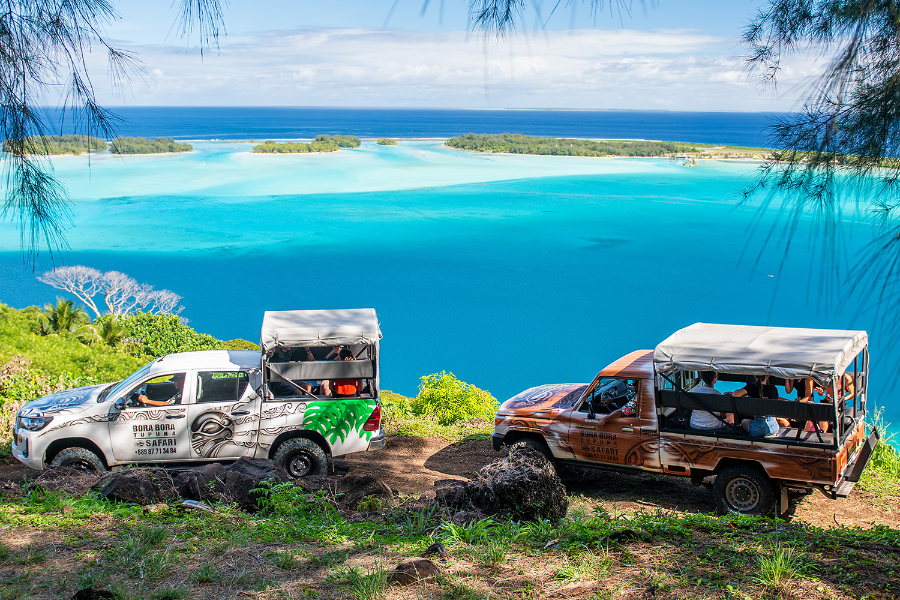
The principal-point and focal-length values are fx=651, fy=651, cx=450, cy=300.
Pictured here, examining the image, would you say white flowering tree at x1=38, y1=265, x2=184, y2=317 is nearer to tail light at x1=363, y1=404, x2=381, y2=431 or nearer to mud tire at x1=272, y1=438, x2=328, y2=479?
mud tire at x1=272, y1=438, x2=328, y2=479

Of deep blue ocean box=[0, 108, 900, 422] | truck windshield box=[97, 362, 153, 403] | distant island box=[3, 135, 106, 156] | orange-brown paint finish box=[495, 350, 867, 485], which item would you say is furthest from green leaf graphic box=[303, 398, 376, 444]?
deep blue ocean box=[0, 108, 900, 422]

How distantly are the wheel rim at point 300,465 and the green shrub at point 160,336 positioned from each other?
27684mm

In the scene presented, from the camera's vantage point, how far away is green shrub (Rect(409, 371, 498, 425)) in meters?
14.2

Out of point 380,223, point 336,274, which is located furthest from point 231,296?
point 380,223

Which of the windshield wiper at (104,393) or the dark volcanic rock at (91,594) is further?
the windshield wiper at (104,393)

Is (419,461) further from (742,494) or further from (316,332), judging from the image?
(742,494)

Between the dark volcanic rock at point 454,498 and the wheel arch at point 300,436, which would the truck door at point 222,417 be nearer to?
the wheel arch at point 300,436

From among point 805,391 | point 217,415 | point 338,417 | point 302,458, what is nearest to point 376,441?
point 338,417

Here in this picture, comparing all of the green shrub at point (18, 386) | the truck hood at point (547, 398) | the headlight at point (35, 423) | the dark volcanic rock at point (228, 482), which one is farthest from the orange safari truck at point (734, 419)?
the green shrub at point (18, 386)

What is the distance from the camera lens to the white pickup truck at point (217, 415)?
29.6 feet

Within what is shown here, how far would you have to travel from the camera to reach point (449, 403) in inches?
567

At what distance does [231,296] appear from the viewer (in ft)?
222

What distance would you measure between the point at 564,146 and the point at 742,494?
503 feet

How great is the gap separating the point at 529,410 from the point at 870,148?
619 centimetres
